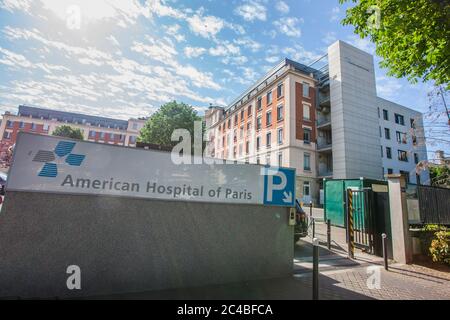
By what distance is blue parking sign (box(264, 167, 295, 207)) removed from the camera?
192 inches

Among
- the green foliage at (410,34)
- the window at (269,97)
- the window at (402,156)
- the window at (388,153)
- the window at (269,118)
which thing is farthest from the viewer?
the window at (402,156)

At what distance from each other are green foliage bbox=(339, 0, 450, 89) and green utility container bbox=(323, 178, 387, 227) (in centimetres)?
553

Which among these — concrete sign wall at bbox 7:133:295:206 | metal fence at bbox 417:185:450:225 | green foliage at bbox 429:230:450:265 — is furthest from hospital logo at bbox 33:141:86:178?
metal fence at bbox 417:185:450:225

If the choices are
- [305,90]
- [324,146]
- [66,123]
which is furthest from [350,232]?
[66,123]

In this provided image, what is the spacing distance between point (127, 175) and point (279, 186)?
3.16m

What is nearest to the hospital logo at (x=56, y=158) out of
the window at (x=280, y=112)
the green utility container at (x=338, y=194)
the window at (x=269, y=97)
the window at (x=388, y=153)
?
the green utility container at (x=338, y=194)

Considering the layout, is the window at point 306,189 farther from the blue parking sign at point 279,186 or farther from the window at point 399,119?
the blue parking sign at point 279,186

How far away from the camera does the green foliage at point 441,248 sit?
6258 mm

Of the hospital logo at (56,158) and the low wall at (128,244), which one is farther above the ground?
the hospital logo at (56,158)

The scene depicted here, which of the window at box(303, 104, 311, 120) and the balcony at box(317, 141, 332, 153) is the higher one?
the window at box(303, 104, 311, 120)

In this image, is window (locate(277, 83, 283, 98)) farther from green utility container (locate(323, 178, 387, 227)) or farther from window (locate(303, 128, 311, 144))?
green utility container (locate(323, 178, 387, 227))

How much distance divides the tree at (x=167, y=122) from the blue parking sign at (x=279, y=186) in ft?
76.3

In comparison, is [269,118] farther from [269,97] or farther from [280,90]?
[280,90]
